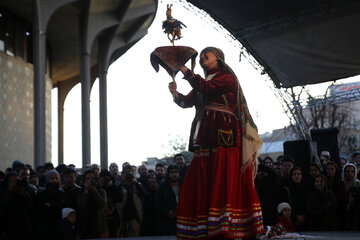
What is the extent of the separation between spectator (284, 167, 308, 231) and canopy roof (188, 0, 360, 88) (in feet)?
21.7

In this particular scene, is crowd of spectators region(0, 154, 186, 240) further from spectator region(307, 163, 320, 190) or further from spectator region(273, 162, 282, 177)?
spectator region(307, 163, 320, 190)

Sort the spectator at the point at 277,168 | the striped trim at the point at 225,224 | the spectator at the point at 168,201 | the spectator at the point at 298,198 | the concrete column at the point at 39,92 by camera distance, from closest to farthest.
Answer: the striped trim at the point at 225,224 → the spectator at the point at 298,198 → the spectator at the point at 168,201 → the spectator at the point at 277,168 → the concrete column at the point at 39,92

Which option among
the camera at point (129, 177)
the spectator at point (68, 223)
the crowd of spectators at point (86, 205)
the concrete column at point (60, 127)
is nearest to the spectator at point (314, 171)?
the crowd of spectators at point (86, 205)

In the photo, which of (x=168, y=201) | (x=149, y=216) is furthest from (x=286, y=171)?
(x=149, y=216)

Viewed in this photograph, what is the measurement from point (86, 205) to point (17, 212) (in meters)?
1.17

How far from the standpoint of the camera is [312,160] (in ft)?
35.8

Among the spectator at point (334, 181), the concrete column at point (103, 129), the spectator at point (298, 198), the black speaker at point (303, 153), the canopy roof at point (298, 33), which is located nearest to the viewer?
the spectator at point (298, 198)

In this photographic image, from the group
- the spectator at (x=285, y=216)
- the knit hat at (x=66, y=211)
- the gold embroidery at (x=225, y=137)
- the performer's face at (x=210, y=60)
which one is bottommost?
the spectator at (x=285, y=216)

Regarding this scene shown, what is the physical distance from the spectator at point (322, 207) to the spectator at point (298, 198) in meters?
0.16

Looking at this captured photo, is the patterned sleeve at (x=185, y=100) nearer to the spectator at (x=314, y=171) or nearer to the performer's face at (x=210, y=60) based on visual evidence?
the performer's face at (x=210, y=60)

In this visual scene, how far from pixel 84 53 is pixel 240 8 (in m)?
7.78

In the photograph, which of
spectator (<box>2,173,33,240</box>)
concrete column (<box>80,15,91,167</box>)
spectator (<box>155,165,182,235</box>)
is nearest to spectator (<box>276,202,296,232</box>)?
spectator (<box>155,165,182,235</box>)

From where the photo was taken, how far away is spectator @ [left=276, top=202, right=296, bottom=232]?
793cm

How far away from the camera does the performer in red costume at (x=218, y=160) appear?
4926 mm
